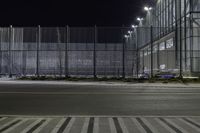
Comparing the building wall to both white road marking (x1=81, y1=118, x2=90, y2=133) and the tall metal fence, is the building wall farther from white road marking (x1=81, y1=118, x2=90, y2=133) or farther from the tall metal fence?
white road marking (x1=81, y1=118, x2=90, y2=133)

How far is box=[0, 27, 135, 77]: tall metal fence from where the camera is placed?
42625 mm

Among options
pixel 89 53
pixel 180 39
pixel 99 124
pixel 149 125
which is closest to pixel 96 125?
pixel 99 124

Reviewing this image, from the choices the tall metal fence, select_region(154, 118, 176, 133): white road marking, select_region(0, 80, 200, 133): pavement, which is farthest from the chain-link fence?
select_region(154, 118, 176, 133): white road marking

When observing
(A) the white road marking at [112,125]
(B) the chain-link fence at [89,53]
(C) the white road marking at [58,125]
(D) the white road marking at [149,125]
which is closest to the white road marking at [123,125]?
(A) the white road marking at [112,125]

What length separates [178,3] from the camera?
5103cm

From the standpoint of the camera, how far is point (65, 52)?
4297 cm

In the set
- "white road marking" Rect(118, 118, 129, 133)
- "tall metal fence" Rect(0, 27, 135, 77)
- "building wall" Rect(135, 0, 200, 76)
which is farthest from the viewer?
"tall metal fence" Rect(0, 27, 135, 77)

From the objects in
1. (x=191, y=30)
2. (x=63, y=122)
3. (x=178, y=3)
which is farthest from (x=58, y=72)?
(x=63, y=122)

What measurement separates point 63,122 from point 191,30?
3612 cm

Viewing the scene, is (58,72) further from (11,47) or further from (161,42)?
(161,42)

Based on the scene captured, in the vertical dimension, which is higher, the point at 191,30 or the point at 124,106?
the point at 191,30

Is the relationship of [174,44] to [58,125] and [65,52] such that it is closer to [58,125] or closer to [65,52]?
[65,52]

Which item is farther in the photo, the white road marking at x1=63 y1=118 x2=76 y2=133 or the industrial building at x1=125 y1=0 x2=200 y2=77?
the industrial building at x1=125 y1=0 x2=200 y2=77

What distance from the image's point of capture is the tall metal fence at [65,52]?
140 feet
